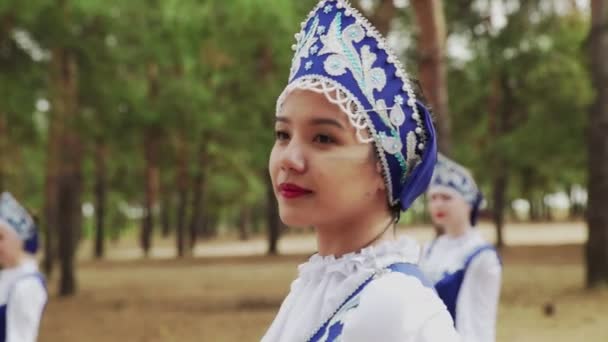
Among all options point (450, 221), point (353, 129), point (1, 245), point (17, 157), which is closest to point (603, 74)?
point (450, 221)

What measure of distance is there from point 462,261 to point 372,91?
359 centimetres

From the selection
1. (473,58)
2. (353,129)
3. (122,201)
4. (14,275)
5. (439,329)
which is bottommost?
(122,201)

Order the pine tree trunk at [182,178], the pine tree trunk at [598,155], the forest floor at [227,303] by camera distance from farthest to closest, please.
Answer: the pine tree trunk at [182,178] < the pine tree trunk at [598,155] < the forest floor at [227,303]

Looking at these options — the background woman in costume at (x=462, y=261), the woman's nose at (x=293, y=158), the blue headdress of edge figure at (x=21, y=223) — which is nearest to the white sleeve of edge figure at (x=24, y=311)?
the blue headdress of edge figure at (x=21, y=223)

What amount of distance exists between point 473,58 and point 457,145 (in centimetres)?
679

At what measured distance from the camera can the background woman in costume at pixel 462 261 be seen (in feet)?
17.0

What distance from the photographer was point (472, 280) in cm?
530

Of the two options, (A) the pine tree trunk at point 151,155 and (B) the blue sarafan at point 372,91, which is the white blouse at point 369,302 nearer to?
(B) the blue sarafan at point 372,91

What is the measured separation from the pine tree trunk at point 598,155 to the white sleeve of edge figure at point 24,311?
11581 millimetres

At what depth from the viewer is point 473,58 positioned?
931 inches

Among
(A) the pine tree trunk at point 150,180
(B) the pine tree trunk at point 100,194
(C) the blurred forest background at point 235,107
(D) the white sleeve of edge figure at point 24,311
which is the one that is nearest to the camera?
(D) the white sleeve of edge figure at point 24,311

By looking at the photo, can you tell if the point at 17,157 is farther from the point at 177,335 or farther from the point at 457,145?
the point at 457,145

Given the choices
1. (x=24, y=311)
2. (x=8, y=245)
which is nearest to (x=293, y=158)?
(x=24, y=311)

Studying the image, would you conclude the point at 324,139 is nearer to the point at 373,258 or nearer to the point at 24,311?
the point at 373,258
